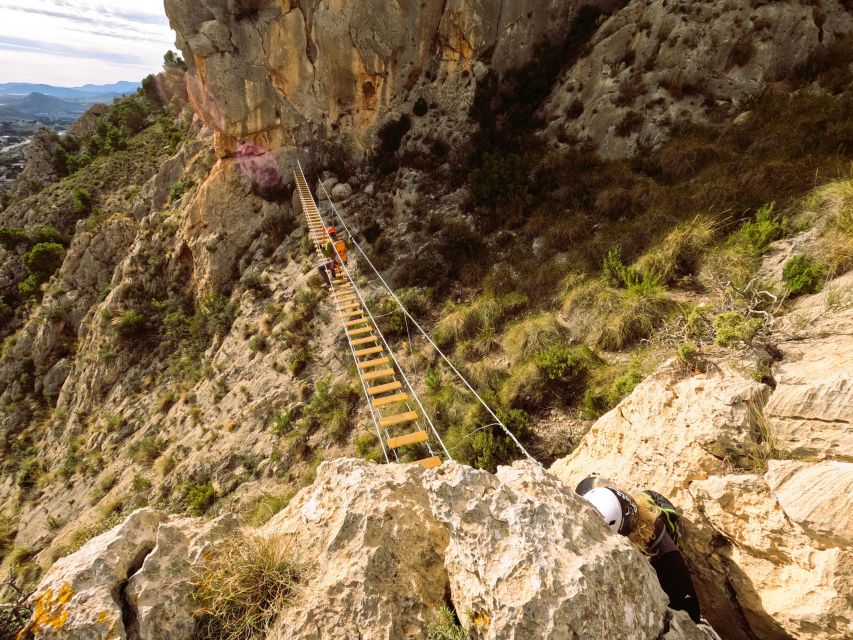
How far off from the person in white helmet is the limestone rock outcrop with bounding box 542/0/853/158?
13442 mm

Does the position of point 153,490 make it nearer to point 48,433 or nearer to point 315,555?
point 315,555

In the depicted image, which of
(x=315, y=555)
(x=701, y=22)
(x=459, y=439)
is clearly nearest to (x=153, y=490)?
(x=459, y=439)

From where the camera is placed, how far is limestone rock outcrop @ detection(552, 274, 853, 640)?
2.57 m

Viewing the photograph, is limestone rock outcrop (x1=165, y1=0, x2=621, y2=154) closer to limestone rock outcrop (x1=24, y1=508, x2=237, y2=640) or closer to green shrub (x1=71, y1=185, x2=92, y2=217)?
limestone rock outcrop (x1=24, y1=508, x2=237, y2=640)

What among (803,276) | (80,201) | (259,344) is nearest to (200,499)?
(259,344)

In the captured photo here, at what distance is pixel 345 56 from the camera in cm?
1850

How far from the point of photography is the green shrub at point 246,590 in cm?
268

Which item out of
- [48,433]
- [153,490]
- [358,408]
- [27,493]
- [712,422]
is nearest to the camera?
[712,422]

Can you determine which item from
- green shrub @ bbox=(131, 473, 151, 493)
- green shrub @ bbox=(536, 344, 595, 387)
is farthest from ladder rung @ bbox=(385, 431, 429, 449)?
green shrub @ bbox=(131, 473, 151, 493)

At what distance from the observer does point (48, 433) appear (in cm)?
2078

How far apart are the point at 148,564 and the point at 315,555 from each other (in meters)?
1.32

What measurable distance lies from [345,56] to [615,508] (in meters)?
22.2

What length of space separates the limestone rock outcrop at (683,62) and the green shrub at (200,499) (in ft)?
56.0

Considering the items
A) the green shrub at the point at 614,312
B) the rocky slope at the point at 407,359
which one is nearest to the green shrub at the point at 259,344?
the rocky slope at the point at 407,359
